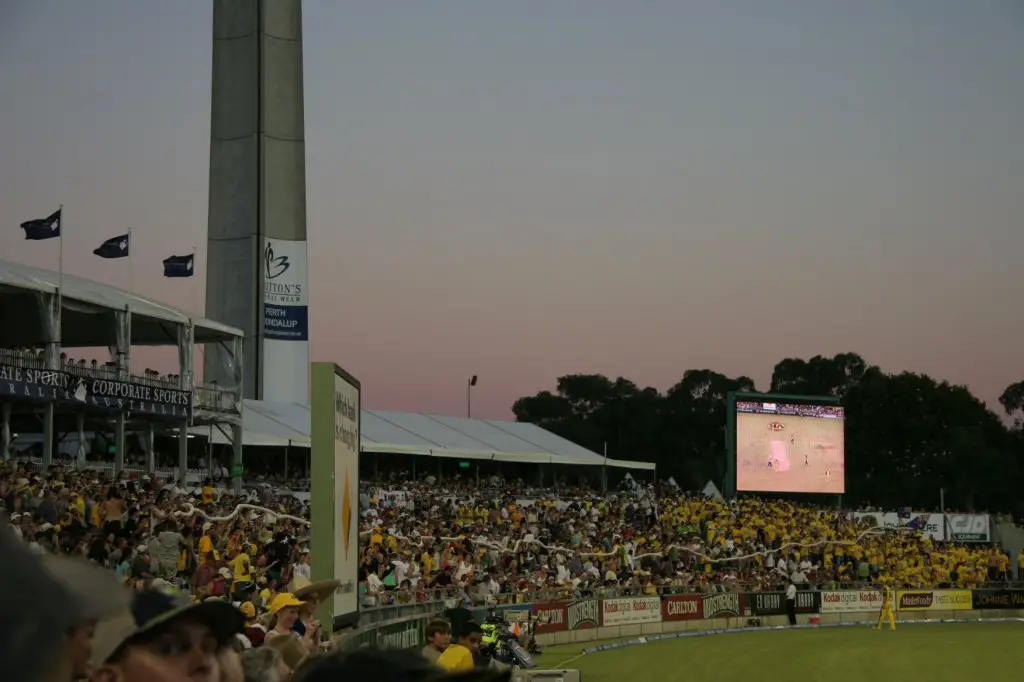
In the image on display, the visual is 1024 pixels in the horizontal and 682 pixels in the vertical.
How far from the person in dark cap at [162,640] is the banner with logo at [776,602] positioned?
40594 mm

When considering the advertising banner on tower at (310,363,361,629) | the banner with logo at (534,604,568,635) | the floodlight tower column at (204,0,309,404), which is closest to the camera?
the advertising banner on tower at (310,363,361,629)

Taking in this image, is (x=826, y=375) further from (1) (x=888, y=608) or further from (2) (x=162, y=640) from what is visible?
(2) (x=162, y=640)

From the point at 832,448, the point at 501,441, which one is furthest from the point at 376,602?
the point at 501,441

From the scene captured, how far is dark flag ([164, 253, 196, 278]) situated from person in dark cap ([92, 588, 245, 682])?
48694 mm

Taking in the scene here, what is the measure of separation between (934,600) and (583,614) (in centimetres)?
1819

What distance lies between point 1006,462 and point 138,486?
251ft

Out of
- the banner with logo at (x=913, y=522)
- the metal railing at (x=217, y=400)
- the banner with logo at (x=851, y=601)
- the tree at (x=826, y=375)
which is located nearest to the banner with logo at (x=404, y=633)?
the banner with logo at (x=851, y=601)

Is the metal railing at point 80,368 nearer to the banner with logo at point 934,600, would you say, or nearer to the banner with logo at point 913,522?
the banner with logo at point 934,600

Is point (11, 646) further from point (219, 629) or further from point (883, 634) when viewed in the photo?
point (883, 634)

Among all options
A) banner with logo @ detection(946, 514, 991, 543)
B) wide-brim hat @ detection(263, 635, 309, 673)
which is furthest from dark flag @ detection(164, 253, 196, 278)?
wide-brim hat @ detection(263, 635, 309, 673)

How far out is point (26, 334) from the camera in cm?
4425

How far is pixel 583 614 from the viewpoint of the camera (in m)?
35.2

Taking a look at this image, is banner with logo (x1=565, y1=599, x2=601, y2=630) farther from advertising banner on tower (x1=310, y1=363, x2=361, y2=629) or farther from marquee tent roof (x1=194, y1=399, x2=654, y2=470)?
marquee tent roof (x1=194, y1=399, x2=654, y2=470)

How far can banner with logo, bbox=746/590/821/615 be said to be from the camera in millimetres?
43312
